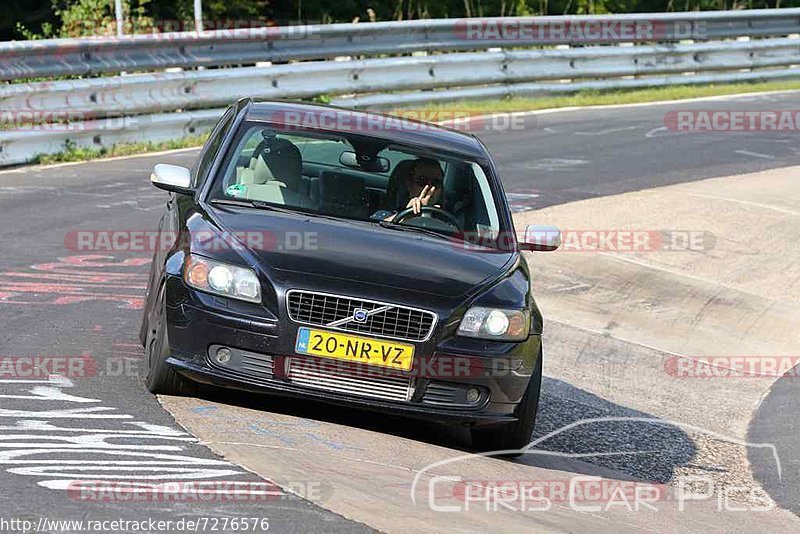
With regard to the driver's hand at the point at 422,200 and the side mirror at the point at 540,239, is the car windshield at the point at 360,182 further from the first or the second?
the side mirror at the point at 540,239

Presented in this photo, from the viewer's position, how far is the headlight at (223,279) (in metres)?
6.75

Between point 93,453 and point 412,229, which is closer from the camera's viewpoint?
point 93,453

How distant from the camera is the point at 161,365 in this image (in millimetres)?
6949

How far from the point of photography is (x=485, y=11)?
38.3m

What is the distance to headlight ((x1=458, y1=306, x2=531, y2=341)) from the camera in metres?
6.86

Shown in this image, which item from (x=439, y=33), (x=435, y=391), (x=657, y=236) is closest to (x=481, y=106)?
(x=439, y=33)

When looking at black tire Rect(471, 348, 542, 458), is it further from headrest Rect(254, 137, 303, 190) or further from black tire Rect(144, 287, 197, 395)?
headrest Rect(254, 137, 303, 190)

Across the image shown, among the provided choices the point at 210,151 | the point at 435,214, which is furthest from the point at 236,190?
the point at 435,214

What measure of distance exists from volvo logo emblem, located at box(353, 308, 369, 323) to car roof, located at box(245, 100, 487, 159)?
5.93 feet

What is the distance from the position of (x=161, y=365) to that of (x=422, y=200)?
183 centimetres

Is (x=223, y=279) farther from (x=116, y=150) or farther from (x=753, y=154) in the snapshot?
(x=753, y=154)

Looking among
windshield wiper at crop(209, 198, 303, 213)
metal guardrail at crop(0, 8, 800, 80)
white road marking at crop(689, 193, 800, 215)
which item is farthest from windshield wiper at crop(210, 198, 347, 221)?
metal guardrail at crop(0, 8, 800, 80)

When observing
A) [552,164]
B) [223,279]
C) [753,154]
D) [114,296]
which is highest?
[223,279]

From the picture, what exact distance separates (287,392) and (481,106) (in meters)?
15.2
